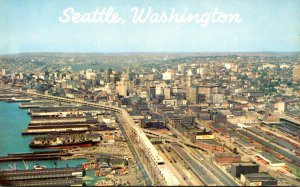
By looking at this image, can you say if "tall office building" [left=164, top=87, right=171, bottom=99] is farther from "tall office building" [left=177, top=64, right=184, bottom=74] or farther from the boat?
the boat

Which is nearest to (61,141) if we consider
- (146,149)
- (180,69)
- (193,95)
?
(146,149)

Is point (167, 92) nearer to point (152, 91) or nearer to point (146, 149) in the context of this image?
point (152, 91)

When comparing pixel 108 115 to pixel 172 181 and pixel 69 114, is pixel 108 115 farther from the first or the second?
pixel 172 181

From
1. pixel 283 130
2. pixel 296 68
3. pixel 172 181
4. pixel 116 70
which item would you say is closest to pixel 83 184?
pixel 172 181

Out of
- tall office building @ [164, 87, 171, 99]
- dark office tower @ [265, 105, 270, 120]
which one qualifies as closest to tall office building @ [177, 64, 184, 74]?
tall office building @ [164, 87, 171, 99]

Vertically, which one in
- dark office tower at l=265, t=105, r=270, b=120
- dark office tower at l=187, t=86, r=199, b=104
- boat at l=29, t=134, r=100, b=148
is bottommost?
boat at l=29, t=134, r=100, b=148

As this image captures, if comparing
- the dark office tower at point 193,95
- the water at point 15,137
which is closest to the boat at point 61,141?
the water at point 15,137

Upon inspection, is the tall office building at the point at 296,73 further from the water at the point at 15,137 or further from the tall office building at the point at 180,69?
the water at the point at 15,137
